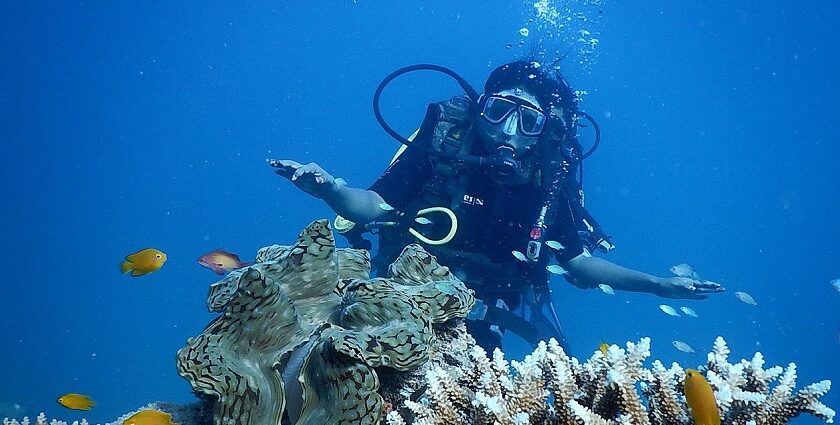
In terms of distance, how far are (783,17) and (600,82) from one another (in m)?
63.6

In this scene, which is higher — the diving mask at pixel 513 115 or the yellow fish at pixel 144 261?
the diving mask at pixel 513 115

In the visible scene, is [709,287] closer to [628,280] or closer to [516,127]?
[628,280]

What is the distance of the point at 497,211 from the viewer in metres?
6.04

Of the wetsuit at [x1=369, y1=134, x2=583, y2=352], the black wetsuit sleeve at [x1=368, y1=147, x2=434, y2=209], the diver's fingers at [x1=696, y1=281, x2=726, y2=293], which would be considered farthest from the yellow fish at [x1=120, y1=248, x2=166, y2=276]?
the diver's fingers at [x1=696, y1=281, x2=726, y2=293]

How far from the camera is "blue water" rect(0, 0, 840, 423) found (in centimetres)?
5559

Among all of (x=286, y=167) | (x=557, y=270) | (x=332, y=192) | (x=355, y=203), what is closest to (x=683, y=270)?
(x=557, y=270)

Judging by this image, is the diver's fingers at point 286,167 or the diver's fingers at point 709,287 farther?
the diver's fingers at point 709,287

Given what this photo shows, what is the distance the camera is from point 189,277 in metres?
69.8

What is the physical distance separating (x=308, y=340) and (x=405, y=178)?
13.8 ft

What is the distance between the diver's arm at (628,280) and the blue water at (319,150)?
27.6 m

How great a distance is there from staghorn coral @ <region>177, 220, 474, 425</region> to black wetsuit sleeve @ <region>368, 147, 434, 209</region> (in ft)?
11.9

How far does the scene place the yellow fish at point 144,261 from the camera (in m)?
4.51

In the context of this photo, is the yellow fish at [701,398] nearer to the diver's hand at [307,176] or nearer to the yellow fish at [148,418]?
the yellow fish at [148,418]

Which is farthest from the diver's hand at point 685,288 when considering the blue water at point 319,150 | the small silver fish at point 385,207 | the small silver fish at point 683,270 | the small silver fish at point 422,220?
the blue water at point 319,150
